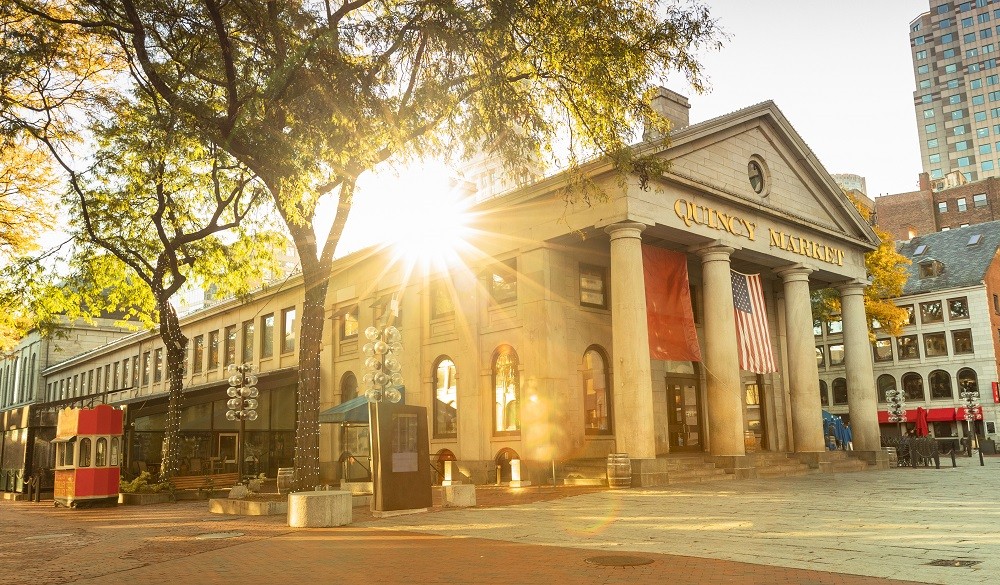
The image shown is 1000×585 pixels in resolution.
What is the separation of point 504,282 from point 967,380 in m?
40.7

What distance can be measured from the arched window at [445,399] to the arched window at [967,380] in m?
40.0

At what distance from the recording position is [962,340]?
171ft

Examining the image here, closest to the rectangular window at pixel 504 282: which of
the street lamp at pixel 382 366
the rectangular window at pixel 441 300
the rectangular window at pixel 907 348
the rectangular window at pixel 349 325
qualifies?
the rectangular window at pixel 441 300

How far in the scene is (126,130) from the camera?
21.2 meters

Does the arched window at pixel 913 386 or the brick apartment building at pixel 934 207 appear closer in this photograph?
the arched window at pixel 913 386

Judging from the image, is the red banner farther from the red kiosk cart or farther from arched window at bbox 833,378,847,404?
arched window at bbox 833,378,847,404

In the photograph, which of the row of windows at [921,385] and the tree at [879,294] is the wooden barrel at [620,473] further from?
the row of windows at [921,385]

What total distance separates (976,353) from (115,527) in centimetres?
5194

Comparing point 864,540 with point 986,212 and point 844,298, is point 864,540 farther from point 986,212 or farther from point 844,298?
point 986,212

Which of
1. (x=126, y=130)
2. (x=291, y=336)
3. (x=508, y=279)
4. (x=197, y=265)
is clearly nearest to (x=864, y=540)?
(x=508, y=279)

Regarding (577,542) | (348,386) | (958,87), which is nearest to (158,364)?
(348,386)

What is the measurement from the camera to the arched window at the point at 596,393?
24.2m

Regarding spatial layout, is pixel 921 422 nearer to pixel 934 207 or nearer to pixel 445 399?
pixel 934 207

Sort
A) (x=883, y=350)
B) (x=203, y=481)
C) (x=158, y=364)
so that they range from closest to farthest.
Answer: (x=203, y=481), (x=158, y=364), (x=883, y=350)
